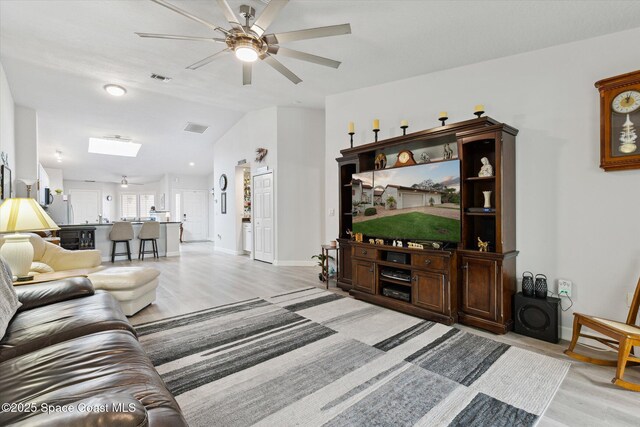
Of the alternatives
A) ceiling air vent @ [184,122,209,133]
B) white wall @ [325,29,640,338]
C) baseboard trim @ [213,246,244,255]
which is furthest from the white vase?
ceiling air vent @ [184,122,209,133]

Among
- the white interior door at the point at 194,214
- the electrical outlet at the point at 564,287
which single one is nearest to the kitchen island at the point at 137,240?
the white interior door at the point at 194,214

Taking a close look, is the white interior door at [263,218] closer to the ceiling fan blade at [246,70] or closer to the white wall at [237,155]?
the white wall at [237,155]

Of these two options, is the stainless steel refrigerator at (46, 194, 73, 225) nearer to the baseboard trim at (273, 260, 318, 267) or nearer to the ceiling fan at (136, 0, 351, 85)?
the baseboard trim at (273, 260, 318, 267)

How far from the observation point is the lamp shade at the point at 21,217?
2447mm

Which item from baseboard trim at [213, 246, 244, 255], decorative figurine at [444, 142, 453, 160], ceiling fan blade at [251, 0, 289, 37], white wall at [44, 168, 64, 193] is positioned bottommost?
baseboard trim at [213, 246, 244, 255]

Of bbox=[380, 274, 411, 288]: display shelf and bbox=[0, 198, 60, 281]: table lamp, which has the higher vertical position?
bbox=[0, 198, 60, 281]: table lamp

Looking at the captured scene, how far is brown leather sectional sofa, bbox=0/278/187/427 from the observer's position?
0.75 metres

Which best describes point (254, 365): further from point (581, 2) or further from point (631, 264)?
point (581, 2)

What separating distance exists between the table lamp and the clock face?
16.8 ft

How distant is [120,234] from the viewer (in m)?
6.66

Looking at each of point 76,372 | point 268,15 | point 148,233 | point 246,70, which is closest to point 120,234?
point 148,233

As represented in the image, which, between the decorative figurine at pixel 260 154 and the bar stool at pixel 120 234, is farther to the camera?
the bar stool at pixel 120 234

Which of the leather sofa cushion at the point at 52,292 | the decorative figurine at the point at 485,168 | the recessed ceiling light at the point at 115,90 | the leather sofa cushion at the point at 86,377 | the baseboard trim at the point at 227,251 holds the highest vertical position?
the recessed ceiling light at the point at 115,90

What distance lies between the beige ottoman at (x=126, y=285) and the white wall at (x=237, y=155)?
3.16 meters
